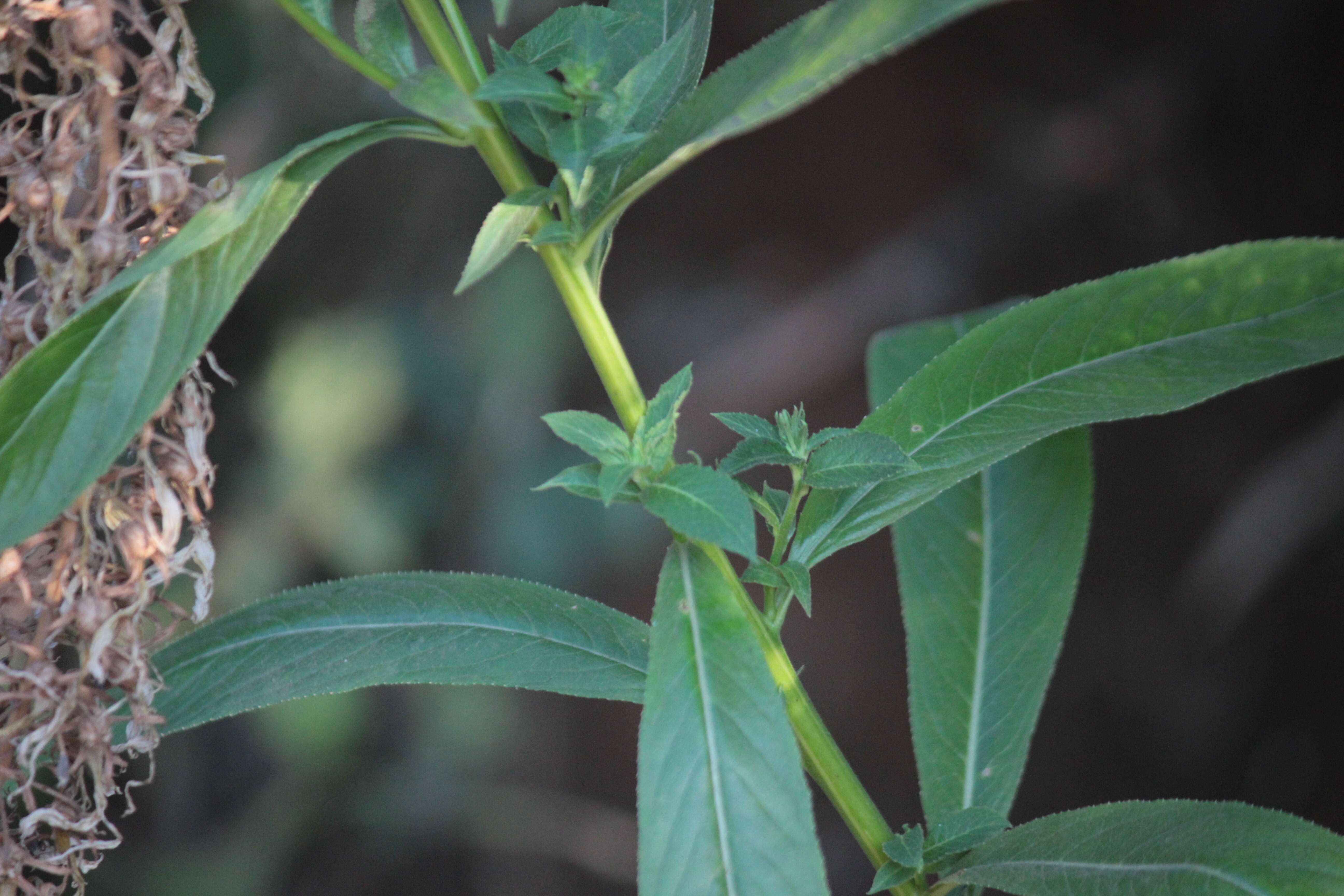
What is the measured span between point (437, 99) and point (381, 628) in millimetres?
308

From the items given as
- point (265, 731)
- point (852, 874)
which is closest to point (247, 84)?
point (265, 731)

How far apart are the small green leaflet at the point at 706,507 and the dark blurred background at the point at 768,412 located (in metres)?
1.04

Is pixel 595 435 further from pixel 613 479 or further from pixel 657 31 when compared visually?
pixel 657 31

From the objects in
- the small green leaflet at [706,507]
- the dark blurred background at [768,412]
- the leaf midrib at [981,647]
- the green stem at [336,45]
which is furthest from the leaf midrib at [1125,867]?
the dark blurred background at [768,412]

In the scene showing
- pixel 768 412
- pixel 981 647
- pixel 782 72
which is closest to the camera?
pixel 782 72

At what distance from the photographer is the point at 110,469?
21.0 inches

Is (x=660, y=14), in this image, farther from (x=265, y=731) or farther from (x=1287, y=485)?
(x=1287, y=485)

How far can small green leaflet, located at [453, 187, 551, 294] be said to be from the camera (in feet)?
1.54

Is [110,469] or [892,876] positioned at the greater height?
[110,469]

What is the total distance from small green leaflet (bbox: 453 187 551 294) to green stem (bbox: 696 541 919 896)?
0.17 meters

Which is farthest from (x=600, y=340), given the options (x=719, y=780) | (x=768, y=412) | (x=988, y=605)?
(x=768, y=412)

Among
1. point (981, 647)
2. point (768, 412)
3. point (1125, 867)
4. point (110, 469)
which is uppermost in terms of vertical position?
point (768, 412)

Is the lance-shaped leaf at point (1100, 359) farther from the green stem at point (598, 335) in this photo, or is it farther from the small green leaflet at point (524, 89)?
the small green leaflet at point (524, 89)

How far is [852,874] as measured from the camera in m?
1.88
